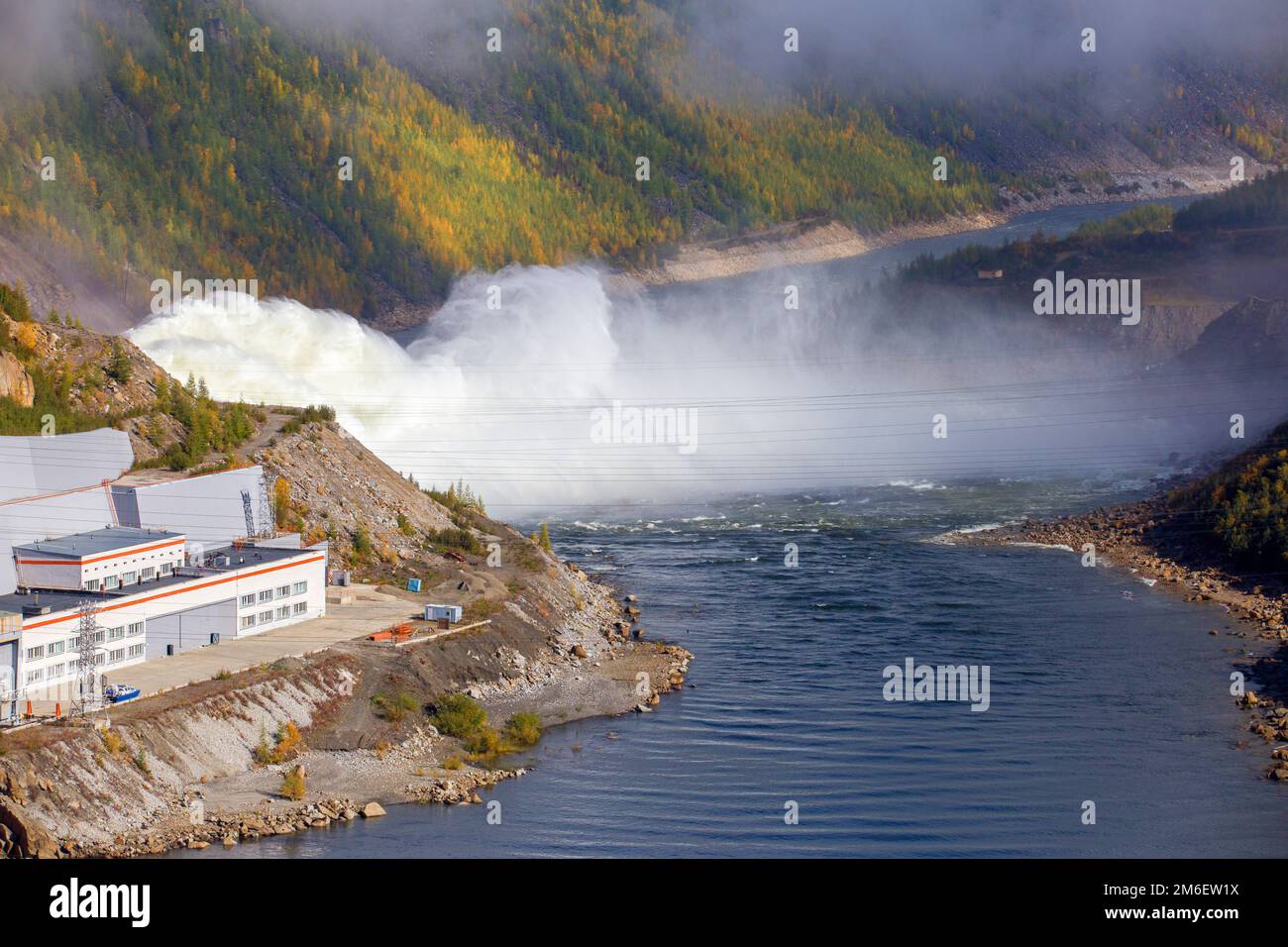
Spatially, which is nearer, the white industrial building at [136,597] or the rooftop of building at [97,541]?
the white industrial building at [136,597]

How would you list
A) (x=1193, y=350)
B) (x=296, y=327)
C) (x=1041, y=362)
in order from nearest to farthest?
(x=296, y=327)
(x=1193, y=350)
(x=1041, y=362)

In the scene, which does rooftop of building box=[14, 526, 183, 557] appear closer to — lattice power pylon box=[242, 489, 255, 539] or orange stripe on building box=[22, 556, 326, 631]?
orange stripe on building box=[22, 556, 326, 631]

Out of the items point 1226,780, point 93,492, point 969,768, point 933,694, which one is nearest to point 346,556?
point 93,492

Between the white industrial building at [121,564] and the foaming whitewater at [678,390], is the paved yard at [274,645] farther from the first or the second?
the foaming whitewater at [678,390]

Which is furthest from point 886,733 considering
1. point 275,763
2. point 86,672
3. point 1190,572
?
point 1190,572

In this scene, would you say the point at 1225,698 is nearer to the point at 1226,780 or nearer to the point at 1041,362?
the point at 1226,780

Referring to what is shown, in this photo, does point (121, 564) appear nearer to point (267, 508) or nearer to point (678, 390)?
point (267, 508)

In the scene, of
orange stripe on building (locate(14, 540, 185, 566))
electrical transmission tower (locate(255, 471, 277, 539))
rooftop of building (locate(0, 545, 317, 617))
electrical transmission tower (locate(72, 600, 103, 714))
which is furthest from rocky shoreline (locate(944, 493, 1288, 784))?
orange stripe on building (locate(14, 540, 185, 566))

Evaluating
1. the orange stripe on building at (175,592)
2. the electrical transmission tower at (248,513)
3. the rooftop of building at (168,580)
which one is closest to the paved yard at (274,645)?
the orange stripe on building at (175,592)
